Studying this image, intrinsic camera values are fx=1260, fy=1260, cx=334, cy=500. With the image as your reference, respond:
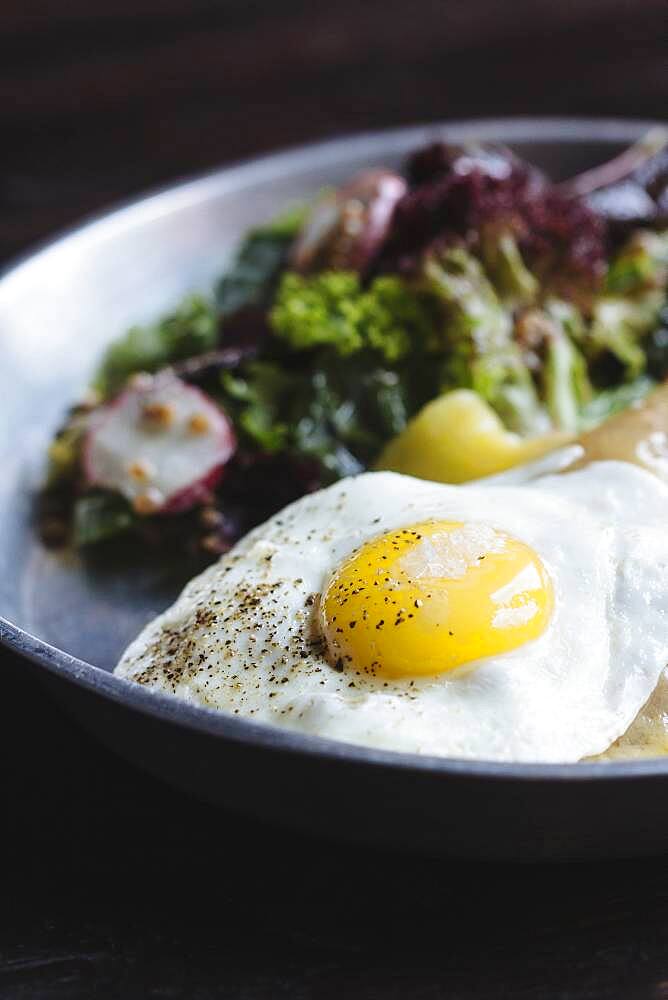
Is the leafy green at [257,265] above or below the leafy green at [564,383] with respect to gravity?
above

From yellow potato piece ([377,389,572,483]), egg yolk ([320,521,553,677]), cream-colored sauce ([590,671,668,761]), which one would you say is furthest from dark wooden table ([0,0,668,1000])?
yellow potato piece ([377,389,572,483])

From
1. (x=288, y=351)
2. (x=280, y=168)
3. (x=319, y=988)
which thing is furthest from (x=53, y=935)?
(x=280, y=168)

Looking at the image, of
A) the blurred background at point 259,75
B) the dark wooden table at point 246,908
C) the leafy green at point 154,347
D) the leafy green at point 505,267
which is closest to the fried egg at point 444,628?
the dark wooden table at point 246,908

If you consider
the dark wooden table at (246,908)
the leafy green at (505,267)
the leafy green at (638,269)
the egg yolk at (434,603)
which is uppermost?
the leafy green at (505,267)

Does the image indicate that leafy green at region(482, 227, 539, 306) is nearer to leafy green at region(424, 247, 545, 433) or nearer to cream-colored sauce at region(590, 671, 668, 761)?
leafy green at region(424, 247, 545, 433)

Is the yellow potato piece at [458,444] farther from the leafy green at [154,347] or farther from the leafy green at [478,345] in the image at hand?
the leafy green at [154,347]

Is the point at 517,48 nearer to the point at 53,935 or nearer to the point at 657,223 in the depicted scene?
the point at 657,223
